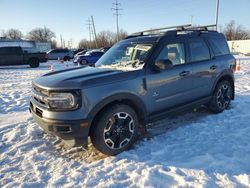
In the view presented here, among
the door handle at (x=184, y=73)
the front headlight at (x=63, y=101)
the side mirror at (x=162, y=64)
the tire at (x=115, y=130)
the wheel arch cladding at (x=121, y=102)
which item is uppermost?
the side mirror at (x=162, y=64)

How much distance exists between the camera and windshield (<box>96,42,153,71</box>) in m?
4.50

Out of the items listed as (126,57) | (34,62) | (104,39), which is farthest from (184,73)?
(104,39)

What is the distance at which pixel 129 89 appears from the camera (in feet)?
13.4

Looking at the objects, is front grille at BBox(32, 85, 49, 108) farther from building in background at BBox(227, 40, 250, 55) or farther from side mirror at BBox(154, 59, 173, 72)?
building in background at BBox(227, 40, 250, 55)

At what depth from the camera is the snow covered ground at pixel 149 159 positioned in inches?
132

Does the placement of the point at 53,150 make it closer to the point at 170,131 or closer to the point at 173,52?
the point at 170,131

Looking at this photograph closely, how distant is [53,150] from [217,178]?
264cm

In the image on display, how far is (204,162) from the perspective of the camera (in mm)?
3764

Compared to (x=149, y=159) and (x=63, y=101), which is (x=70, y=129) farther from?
(x=149, y=159)

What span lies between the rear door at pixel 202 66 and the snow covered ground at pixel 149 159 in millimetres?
710

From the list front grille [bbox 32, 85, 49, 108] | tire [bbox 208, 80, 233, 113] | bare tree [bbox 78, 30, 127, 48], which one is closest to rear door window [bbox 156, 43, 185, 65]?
tire [bbox 208, 80, 233, 113]

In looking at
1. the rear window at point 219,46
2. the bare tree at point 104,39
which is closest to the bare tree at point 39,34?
the bare tree at point 104,39

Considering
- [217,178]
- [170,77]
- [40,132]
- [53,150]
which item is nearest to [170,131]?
[170,77]

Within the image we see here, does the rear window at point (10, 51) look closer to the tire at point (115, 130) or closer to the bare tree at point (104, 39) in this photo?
the tire at point (115, 130)
